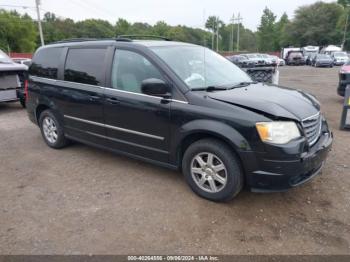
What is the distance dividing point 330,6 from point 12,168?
260 feet

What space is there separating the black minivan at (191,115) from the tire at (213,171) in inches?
0.4

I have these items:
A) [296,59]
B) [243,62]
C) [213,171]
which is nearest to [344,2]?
[296,59]

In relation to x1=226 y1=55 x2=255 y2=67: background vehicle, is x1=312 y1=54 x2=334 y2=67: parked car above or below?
below

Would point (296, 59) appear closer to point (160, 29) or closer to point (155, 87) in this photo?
point (155, 87)

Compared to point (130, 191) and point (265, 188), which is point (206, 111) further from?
point (130, 191)

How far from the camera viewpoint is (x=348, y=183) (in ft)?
12.8

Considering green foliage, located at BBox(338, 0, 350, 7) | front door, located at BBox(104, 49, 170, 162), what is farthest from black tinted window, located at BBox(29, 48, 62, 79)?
green foliage, located at BBox(338, 0, 350, 7)

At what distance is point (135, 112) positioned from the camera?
3877 millimetres

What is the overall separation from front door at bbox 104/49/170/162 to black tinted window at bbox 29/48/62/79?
56.3 inches

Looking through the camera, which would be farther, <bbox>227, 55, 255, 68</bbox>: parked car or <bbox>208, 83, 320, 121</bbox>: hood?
<bbox>227, 55, 255, 68</bbox>: parked car

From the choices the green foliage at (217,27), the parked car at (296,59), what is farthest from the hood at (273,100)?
the green foliage at (217,27)

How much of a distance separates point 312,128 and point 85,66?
10.5 ft

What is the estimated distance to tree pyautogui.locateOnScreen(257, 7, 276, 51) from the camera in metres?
82.6

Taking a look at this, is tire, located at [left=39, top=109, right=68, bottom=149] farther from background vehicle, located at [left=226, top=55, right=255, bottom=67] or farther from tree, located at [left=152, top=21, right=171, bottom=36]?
tree, located at [left=152, top=21, right=171, bottom=36]
